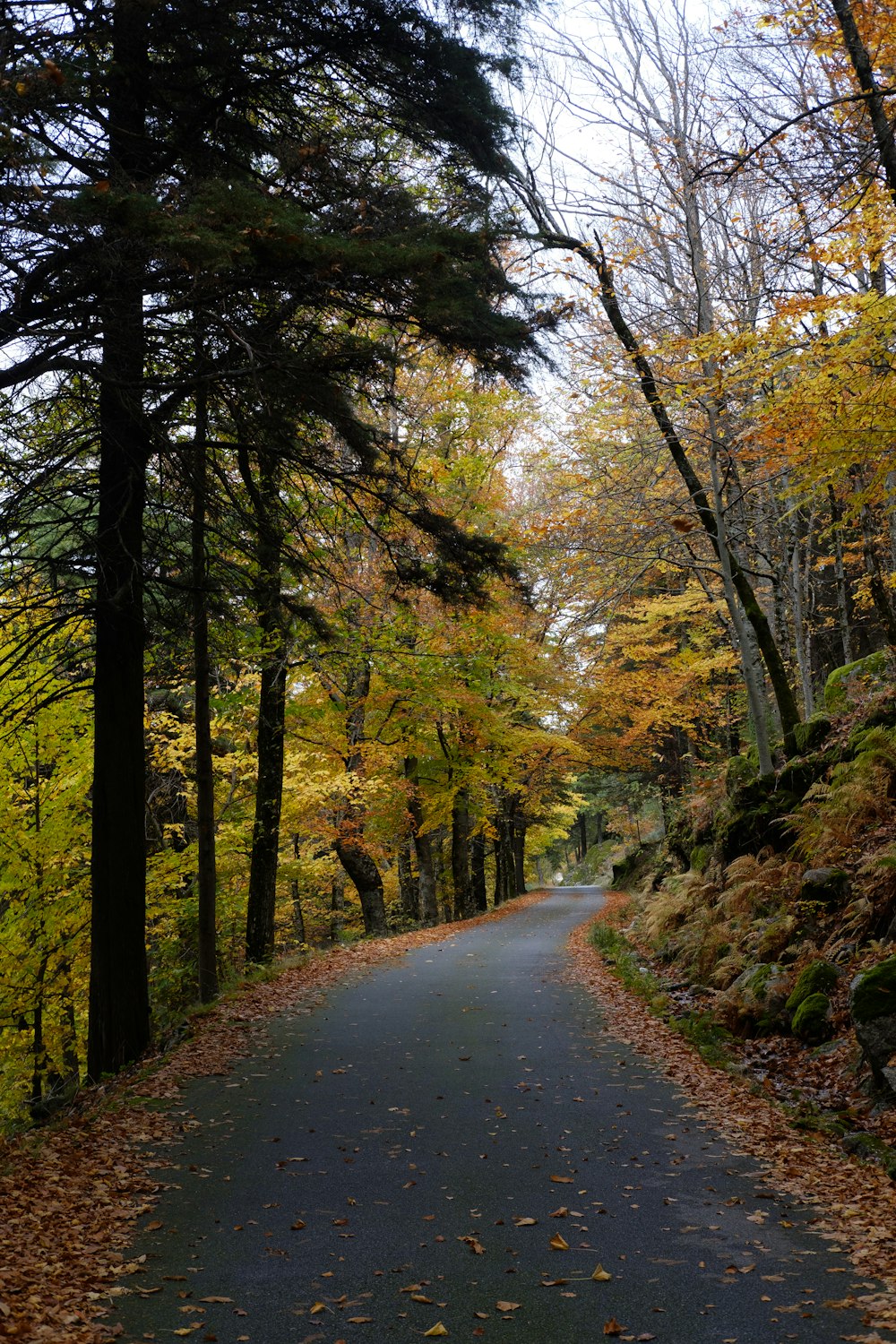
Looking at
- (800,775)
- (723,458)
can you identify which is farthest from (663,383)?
(800,775)

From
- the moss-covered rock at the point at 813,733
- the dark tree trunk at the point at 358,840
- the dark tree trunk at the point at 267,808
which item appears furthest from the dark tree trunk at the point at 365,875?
the moss-covered rock at the point at 813,733

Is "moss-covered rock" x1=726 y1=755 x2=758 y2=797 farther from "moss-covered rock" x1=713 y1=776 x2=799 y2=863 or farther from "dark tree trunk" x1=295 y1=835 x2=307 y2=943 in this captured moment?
"dark tree trunk" x1=295 y1=835 x2=307 y2=943

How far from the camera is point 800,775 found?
11469 mm

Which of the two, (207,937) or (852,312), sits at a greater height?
(852,312)

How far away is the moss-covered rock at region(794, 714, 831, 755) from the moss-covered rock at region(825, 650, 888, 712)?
38 cm

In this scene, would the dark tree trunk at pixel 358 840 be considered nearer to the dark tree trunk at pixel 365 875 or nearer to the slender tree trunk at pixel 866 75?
the dark tree trunk at pixel 365 875

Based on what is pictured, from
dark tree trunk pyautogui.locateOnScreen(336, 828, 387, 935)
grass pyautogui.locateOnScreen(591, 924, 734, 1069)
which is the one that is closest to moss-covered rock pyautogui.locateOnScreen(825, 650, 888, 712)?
grass pyautogui.locateOnScreen(591, 924, 734, 1069)

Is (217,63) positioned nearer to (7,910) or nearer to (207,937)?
(207,937)

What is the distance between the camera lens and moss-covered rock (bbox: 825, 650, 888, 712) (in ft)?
40.3

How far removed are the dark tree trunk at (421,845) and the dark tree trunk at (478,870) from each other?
19.3ft

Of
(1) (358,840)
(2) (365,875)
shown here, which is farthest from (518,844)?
(1) (358,840)

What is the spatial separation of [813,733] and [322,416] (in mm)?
7987

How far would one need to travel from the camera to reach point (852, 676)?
13.1m

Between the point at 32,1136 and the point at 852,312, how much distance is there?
35.0 ft
